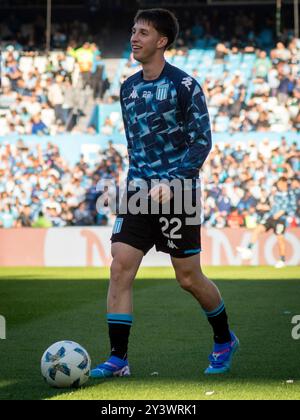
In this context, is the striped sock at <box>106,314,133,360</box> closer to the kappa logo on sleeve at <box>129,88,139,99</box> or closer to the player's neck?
the kappa logo on sleeve at <box>129,88,139,99</box>

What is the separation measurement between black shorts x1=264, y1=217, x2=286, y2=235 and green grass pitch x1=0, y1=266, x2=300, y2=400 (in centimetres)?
492

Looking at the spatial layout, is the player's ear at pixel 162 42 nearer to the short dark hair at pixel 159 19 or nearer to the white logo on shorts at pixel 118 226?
the short dark hair at pixel 159 19

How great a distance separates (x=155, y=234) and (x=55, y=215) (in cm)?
1821

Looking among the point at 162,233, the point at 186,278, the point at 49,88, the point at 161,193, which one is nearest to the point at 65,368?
the point at 186,278

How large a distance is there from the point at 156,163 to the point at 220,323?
1.24 m

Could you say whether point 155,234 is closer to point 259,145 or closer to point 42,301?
point 42,301

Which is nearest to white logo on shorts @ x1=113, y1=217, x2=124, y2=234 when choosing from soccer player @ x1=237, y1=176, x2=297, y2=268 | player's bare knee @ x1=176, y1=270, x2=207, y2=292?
player's bare knee @ x1=176, y1=270, x2=207, y2=292

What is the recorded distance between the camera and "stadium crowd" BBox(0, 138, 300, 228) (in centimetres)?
2452

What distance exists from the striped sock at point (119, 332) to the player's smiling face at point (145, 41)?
1765 millimetres

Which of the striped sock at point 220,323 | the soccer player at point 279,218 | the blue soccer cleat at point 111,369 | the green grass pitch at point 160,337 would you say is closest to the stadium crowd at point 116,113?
the soccer player at point 279,218

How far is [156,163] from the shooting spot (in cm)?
679

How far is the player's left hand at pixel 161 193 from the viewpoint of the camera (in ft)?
21.6

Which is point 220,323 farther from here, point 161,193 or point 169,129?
point 169,129
